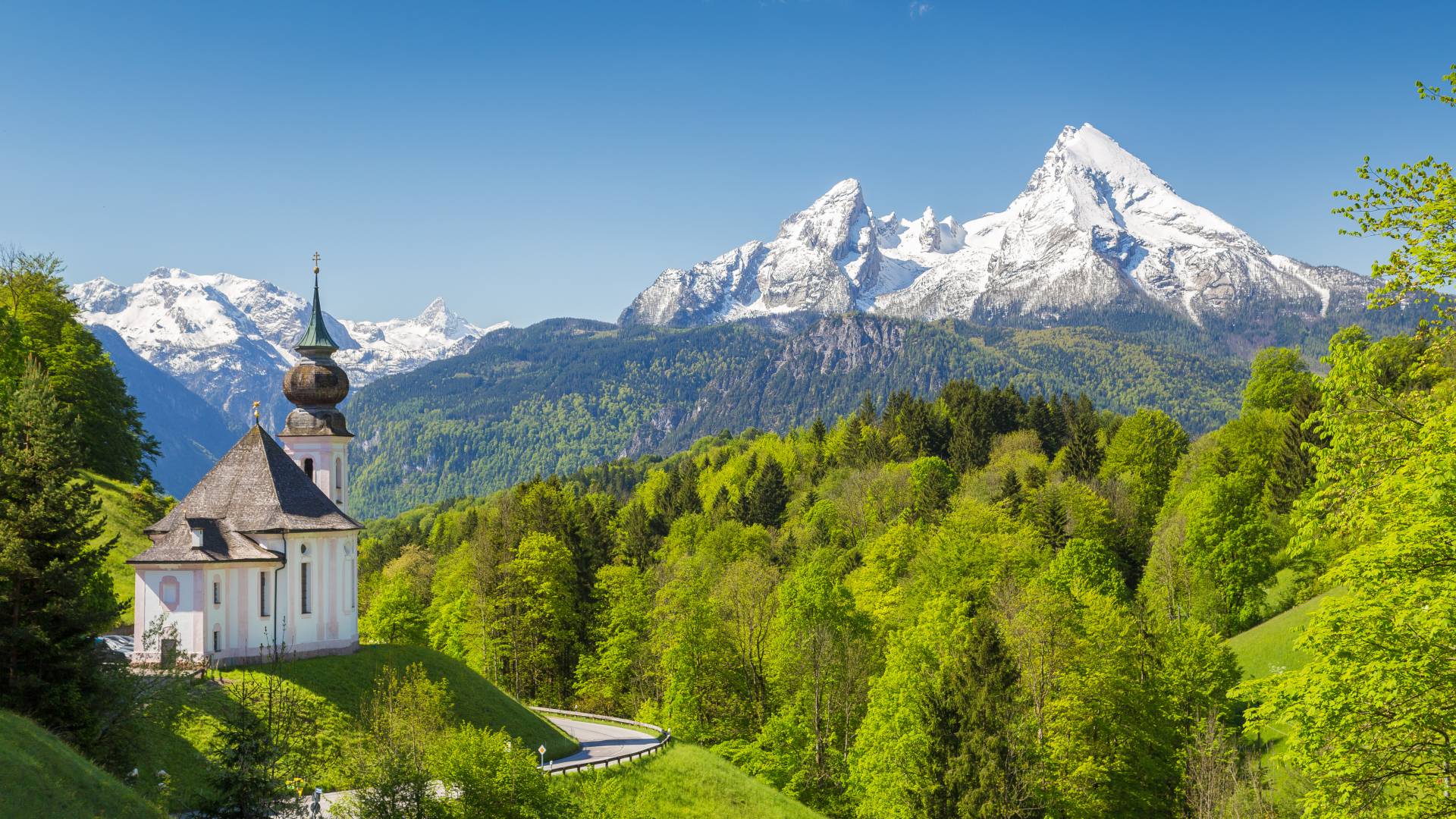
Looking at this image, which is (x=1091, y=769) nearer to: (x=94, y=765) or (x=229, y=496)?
(x=94, y=765)

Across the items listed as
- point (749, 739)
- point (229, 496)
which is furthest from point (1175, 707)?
point (229, 496)

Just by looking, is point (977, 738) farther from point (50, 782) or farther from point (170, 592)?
point (170, 592)

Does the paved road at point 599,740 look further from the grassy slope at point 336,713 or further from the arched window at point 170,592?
the arched window at point 170,592

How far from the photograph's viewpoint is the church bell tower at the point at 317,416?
56844 mm

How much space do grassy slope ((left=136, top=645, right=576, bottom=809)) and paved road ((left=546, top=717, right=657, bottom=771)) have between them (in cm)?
94

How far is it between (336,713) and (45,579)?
569 inches

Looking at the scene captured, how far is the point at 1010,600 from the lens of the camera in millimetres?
48844

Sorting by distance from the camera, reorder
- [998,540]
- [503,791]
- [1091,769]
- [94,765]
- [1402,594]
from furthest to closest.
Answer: [998,540]
[1091,769]
[503,791]
[94,765]
[1402,594]

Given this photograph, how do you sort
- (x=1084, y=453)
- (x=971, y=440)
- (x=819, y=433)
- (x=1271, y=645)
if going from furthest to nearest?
(x=819, y=433), (x=971, y=440), (x=1084, y=453), (x=1271, y=645)

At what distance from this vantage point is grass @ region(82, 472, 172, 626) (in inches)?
2069

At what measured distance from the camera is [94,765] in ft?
86.1

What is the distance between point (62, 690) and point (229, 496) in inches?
744

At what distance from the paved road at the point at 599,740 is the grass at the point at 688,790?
4.18 feet

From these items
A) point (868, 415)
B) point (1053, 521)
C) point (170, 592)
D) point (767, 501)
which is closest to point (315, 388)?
point (170, 592)
